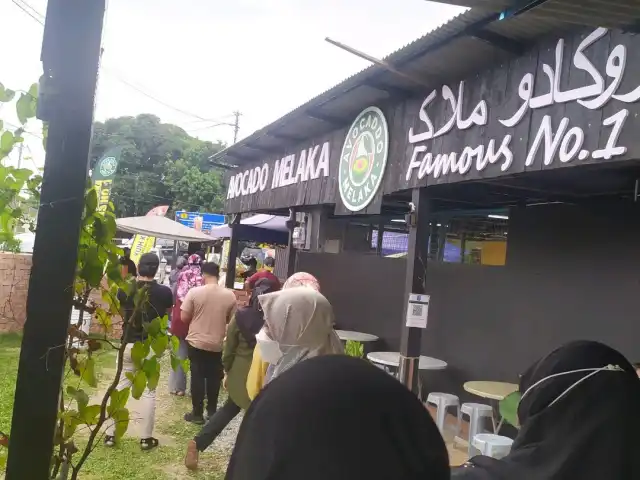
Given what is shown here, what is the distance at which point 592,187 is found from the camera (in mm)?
5379

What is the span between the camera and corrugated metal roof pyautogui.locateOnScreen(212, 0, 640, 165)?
2479 mm

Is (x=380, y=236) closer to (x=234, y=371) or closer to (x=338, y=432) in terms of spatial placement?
(x=234, y=371)

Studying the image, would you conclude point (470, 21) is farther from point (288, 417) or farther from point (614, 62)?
point (288, 417)

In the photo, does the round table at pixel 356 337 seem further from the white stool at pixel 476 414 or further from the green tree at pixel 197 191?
the green tree at pixel 197 191

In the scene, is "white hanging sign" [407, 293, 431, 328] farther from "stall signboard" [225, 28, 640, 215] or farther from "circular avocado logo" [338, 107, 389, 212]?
"circular avocado logo" [338, 107, 389, 212]

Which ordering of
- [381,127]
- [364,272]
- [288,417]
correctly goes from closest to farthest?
[288,417] < [381,127] < [364,272]

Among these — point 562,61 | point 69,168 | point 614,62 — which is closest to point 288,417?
point 69,168

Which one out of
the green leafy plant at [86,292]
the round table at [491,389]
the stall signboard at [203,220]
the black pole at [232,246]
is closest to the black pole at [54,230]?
the green leafy plant at [86,292]

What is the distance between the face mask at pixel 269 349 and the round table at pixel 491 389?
105 inches

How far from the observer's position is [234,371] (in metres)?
4.90

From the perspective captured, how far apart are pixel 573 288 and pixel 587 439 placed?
4131 millimetres

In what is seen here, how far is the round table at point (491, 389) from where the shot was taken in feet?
17.2

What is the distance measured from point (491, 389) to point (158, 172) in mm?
34050

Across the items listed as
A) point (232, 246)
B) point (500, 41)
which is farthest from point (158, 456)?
point (232, 246)
